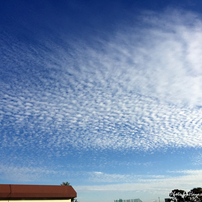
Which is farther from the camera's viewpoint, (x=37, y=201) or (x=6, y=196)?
(x=37, y=201)

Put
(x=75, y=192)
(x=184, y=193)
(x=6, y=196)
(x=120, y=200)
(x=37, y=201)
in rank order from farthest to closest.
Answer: (x=184, y=193) → (x=120, y=200) → (x=75, y=192) → (x=37, y=201) → (x=6, y=196)

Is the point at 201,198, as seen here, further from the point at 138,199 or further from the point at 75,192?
the point at 75,192

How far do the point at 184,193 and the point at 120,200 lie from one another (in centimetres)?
1741

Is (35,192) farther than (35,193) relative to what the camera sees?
Yes

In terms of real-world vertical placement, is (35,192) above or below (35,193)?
above

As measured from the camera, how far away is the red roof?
93.1 ft

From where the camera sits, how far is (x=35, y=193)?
2984 cm

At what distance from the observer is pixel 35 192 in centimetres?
2995

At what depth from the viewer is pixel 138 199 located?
185 ft

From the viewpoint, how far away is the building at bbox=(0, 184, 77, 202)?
28.3 m

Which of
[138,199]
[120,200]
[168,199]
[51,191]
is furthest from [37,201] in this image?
[168,199]

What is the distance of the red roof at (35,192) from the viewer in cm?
2838

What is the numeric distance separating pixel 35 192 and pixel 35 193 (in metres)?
0.14

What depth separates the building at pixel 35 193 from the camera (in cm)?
2834
